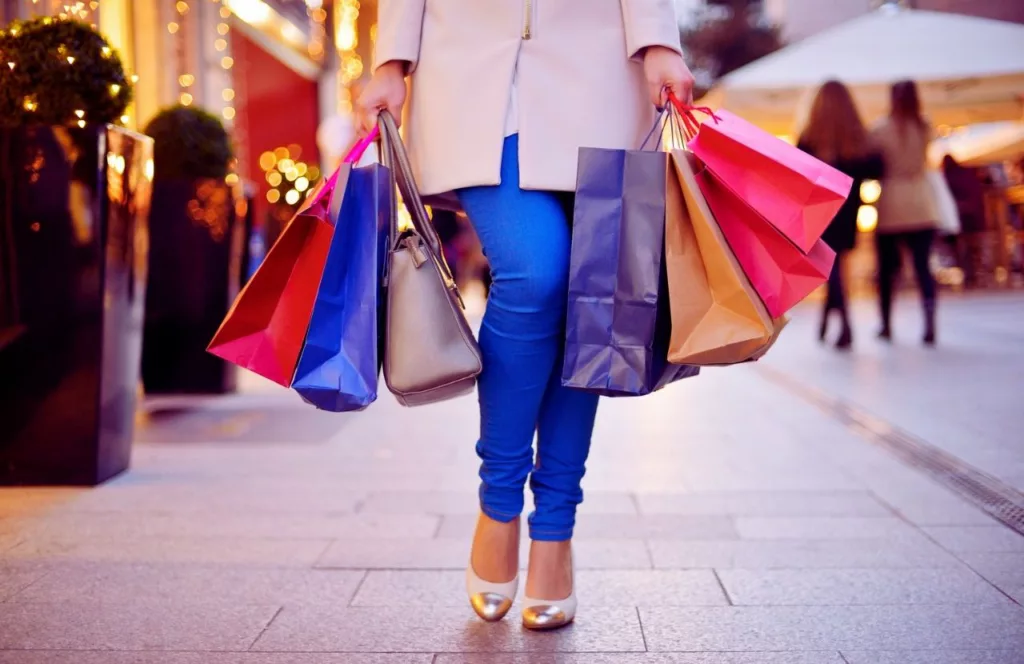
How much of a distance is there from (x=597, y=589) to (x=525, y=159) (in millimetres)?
962

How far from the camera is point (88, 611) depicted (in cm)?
211

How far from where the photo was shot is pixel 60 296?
10.3 feet

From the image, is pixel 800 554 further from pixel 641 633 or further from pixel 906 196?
pixel 906 196

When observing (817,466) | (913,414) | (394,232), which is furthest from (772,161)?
(913,414)

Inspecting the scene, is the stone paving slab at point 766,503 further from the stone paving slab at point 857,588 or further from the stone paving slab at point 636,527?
the stone paving slab at point 857,588

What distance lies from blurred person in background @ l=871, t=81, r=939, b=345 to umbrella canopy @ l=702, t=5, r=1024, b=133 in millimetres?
1129

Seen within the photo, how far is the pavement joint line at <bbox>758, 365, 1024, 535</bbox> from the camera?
2938 millimetres

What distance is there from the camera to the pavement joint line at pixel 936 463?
9.64 ft

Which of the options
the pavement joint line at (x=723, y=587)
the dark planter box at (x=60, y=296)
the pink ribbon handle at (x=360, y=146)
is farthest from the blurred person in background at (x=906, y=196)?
the pink ribbon handle at (x=360, y=146)

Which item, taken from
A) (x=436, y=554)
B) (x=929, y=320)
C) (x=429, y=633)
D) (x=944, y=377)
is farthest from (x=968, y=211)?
(x=429, y=633)

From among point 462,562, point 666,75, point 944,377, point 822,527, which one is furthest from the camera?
point 944,377

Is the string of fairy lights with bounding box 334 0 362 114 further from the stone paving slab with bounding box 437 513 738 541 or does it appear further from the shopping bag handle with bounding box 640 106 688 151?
the shopping bag handle with bounding box 640 106 688 151

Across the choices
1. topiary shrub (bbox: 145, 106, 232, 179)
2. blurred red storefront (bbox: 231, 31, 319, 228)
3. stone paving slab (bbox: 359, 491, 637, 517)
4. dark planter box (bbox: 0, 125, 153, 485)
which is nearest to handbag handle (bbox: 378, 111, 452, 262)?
stone paving slab (bbox: 359, 491, 637, 517)

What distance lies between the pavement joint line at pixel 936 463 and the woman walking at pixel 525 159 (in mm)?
1399
